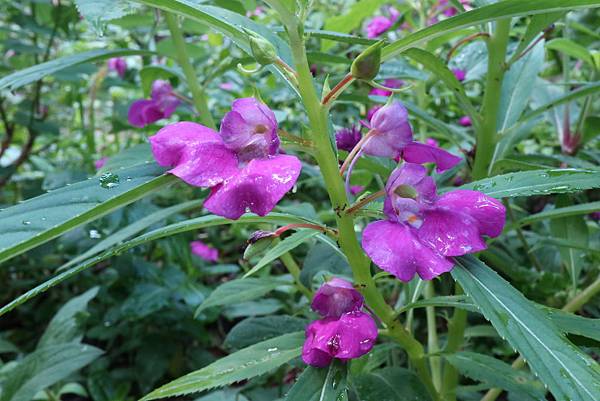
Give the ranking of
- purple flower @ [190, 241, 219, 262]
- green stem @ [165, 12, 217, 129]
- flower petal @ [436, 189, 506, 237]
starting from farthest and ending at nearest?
purple flower @ [190, 241, 219, 262] < green stem @ [165, 12, 217, 129] < flower petal @ [436, 189, 506, 237]

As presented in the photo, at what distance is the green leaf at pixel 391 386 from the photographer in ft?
2.67

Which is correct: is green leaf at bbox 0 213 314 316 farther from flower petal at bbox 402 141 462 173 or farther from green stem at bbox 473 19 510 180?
green stem at bbox 473 19 510 180

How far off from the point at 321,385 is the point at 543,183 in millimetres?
365

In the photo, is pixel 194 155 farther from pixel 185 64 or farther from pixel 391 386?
pixel 185 64

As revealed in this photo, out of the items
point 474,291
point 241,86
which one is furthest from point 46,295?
point 474,291

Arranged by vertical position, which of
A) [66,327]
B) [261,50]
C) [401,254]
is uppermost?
[261,50]

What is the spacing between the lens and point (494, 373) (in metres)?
0.83

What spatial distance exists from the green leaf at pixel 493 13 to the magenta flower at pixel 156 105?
2.77ft

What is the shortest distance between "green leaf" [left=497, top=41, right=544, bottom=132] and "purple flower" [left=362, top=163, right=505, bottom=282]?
19.6 inches

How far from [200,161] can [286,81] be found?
20cm

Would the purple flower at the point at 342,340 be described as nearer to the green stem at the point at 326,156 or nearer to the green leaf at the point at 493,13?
the green stem at the point at 326,156

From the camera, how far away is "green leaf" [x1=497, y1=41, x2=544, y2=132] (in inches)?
43.1

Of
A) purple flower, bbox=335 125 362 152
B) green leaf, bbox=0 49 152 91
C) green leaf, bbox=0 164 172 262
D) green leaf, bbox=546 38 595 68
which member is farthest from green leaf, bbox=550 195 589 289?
green leaf, bbox=0 49 152 91

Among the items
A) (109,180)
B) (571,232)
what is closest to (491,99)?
(571,232)
